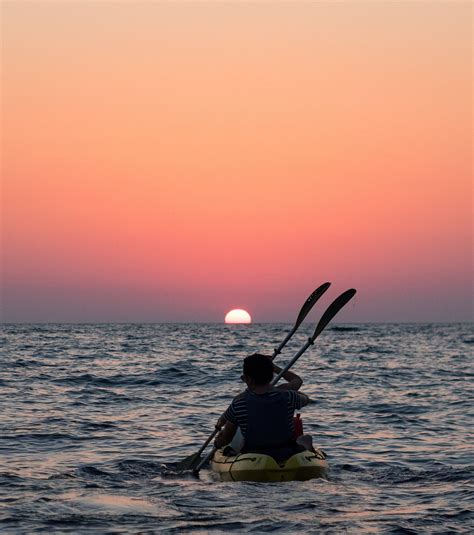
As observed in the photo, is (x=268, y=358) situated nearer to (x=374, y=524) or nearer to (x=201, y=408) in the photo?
(x=374, y=524)

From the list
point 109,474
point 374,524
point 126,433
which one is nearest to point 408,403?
point 126,433

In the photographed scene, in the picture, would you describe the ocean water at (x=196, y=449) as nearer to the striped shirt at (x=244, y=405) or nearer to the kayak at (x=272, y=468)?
the kayak at (x=272, y=468)

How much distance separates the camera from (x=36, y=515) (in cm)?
824

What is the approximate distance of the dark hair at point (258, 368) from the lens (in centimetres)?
890

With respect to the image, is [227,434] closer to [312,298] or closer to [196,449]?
[196,449]

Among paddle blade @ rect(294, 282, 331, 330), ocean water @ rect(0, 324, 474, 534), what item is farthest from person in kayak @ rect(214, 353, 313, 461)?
paddle blade @ rect(294, 282, 331, 330)

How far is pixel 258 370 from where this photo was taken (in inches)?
352

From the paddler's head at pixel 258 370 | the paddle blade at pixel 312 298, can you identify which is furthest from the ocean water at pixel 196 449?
the paddle blade at pixel 312 298

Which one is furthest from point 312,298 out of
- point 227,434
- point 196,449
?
point 227,434

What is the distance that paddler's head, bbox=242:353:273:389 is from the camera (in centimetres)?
891

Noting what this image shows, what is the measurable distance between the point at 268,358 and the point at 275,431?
1063mm

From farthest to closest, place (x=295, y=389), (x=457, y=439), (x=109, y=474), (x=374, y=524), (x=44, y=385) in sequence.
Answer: (x=44, y=385) < (x=457, y=439) < (x=109, y=474) < (x=295, y=389) < (x=374, y=524)

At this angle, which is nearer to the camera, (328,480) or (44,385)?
(328,480)

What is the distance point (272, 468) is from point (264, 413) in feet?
2.41
